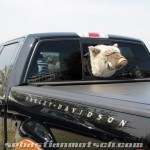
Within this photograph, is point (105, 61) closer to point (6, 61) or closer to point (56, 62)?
point (56, 62)

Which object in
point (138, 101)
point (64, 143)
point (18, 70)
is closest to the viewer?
point (138, 101)

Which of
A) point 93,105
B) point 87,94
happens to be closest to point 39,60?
point 87,94

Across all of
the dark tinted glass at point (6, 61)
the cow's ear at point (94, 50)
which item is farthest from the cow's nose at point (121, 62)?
the dark tinted glass at point (6, 61)

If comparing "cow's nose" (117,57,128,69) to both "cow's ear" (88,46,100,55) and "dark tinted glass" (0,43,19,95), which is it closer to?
"cow's ear" (88,46,100,55)

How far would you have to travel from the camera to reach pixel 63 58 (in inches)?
157

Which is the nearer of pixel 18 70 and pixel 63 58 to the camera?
pixel 18 70

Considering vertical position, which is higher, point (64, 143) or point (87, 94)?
point (87, 94)

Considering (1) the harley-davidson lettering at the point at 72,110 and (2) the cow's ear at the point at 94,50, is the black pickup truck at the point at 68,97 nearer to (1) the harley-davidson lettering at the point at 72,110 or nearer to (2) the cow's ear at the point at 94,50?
(1) the harley-davidson lettering at the point at 72,110

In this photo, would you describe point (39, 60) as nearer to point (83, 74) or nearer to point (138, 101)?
point (83, 74)

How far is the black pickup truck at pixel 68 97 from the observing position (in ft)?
6.86

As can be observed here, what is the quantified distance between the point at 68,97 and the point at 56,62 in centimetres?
140

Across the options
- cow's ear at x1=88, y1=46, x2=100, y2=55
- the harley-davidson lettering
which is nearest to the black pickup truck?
the harley-davidson lettering

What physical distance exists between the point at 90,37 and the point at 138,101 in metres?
2.18

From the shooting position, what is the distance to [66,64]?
3955 mm
